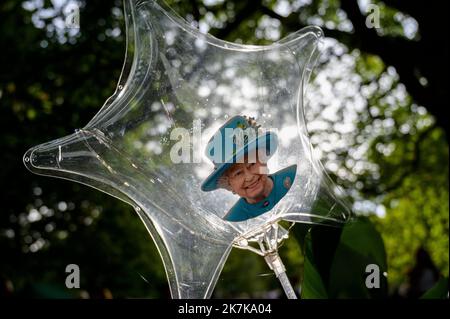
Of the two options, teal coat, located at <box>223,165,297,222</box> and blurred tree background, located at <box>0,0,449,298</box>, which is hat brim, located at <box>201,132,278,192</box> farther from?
blurred tree background, located at <box>0,0,449,298</box>

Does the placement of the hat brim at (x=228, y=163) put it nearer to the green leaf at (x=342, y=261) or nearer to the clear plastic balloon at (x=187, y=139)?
the clear plastic balloon at (x=187, y=139)

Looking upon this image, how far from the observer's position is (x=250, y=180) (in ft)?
6.88

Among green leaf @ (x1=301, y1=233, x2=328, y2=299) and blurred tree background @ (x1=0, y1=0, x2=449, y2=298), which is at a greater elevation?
blurred tree background @ (x1=0, y1=0, x2=449, y2=298)

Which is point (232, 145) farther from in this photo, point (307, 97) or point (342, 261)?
point (307, 97)

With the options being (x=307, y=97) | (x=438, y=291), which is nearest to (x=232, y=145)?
(x=438, y=291)

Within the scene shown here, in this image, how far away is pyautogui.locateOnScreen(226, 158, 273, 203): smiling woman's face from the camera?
6.87 feet

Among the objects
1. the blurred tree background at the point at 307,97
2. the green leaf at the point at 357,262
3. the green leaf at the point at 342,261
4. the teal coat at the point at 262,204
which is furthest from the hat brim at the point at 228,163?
the blurred tree background at the point at 307,97

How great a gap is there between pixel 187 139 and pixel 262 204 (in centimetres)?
34

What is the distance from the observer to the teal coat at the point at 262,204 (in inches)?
83.1

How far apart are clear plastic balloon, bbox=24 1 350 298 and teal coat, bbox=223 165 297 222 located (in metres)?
0.02

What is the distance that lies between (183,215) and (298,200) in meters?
0.40

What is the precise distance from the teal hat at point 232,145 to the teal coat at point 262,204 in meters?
0.09

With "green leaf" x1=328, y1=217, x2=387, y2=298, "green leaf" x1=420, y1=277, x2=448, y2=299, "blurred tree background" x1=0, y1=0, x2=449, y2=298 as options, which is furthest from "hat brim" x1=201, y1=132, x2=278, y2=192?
"blurred tree background" x1=0, y1=0, x2=449, y2=298
